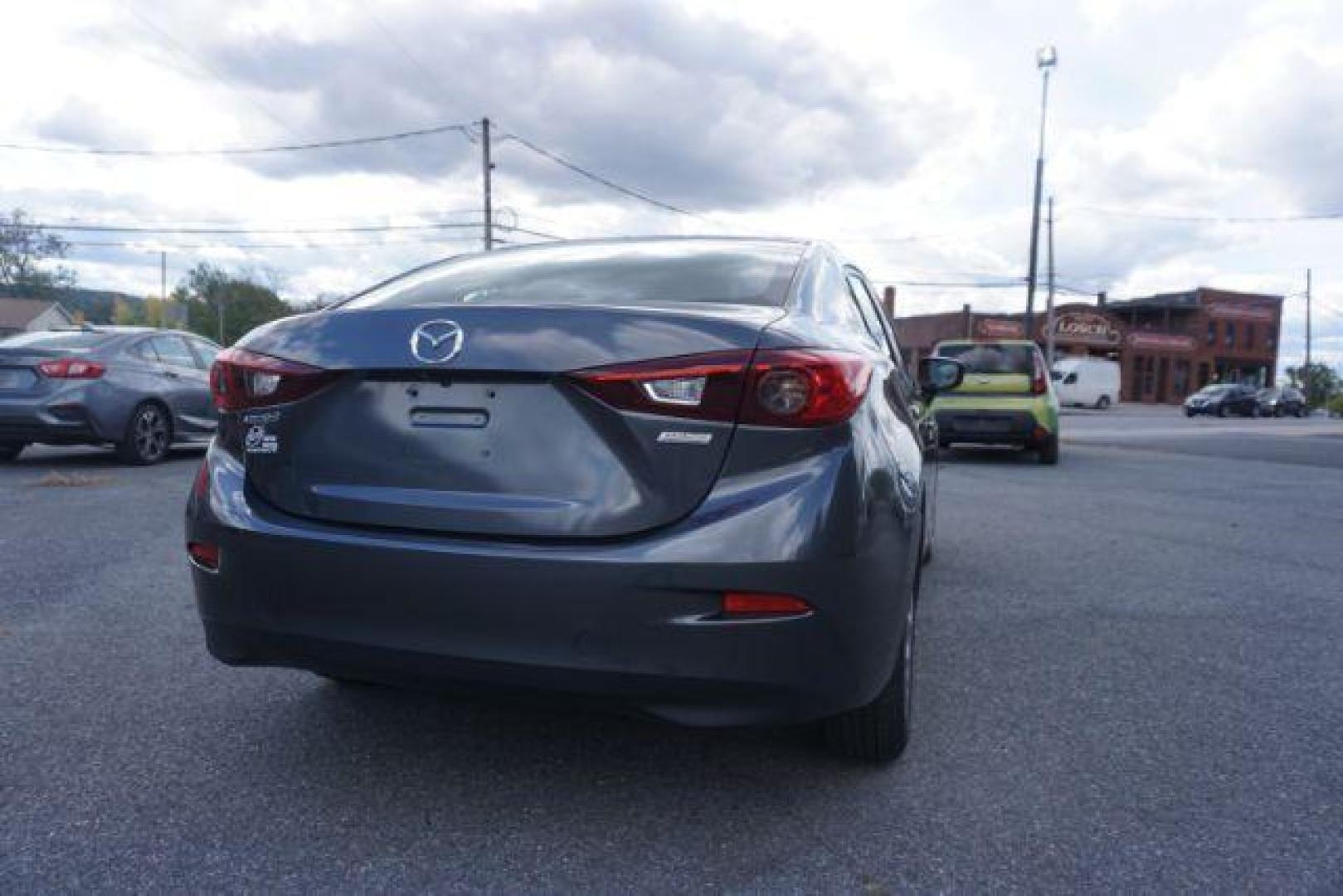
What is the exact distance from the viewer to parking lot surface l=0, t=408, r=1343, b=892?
209 centimetres

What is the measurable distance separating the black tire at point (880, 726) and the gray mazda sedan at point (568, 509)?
17 cm

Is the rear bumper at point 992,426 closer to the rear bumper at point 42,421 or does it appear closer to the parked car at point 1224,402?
the rear bumper at point 42,421

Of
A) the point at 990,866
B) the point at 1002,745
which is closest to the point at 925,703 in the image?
the point at 1002,745

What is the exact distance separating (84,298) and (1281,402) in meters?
→ 115

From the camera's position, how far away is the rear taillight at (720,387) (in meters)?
2.02

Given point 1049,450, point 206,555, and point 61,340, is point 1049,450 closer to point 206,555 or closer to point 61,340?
point 61,340

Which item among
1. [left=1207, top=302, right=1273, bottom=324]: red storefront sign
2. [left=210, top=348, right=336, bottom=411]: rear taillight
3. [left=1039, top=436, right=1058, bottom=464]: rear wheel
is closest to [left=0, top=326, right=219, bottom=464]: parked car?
[left=210, top=348, right=336, bottom=411]: rear taillight

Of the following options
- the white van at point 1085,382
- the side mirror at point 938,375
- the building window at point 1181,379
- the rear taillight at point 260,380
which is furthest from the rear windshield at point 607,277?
the building window at point 1181,379

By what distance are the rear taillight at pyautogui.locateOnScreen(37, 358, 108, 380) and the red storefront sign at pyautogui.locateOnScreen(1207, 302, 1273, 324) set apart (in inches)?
2521

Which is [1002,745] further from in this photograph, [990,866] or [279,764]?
[279,764]

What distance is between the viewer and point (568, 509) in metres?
2.02

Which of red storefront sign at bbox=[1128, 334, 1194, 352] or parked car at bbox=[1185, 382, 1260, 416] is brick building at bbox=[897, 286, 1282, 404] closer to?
red storefront sign at bbox=[1128, 334, 1194, 352]

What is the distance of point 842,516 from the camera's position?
204 cm

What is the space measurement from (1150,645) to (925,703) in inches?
51.8
